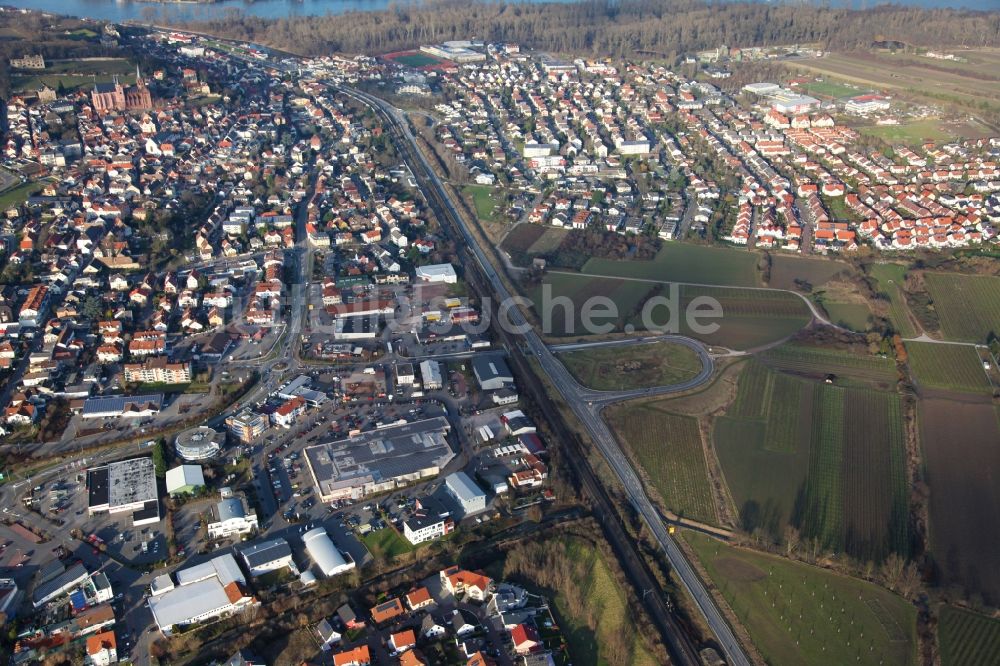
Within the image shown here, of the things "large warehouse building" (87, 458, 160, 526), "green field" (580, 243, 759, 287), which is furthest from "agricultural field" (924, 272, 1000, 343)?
"large warehouse building" (87, 458, 160, 526)

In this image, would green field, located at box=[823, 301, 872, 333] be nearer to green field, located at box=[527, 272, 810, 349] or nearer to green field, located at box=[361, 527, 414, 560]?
green field, located at box=[527, 272, 810, 349]

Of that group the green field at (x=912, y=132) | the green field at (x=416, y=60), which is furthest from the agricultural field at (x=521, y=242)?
the green field at (x=416, y=60)

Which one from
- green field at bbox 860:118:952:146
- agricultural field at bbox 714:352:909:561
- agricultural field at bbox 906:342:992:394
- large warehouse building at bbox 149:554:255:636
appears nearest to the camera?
large warehouse building at bbox 149:554:255:636

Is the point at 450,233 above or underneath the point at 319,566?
above

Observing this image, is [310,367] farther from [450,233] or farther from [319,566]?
[450,233]

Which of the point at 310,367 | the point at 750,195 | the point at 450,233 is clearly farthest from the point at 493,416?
the point at 750,195

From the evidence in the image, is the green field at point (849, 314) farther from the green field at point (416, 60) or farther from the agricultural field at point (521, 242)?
the green field at point (416, 60)

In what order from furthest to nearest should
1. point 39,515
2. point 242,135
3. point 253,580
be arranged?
1. point 242,135
2. point 39,515
3. point 253,580

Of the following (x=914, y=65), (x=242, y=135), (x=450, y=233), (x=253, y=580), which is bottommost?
(x=253, y=580)
